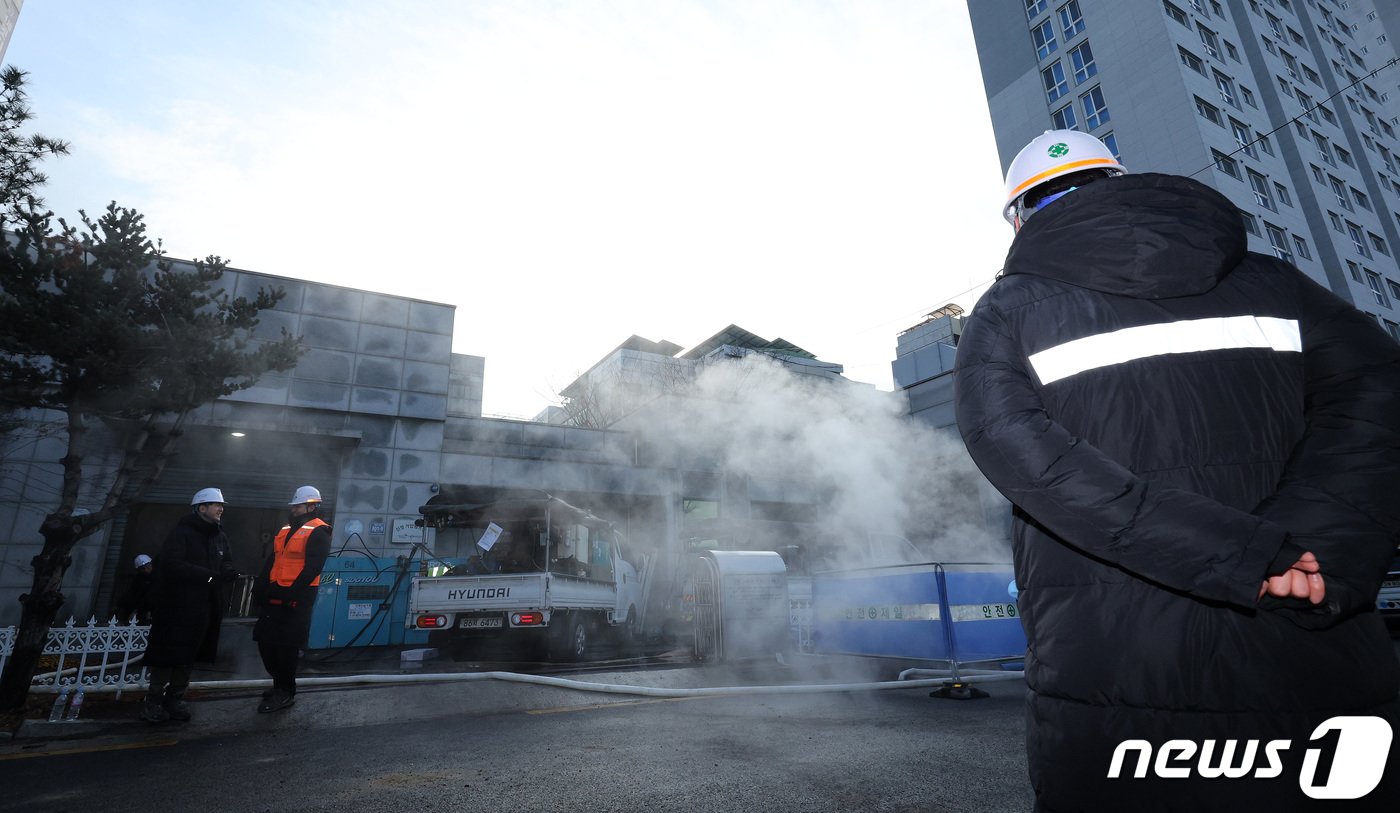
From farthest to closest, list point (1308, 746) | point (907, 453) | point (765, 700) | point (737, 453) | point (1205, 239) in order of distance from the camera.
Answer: point (737, 453) → point (907, 453) → point (765, 700) → point (1205, 239) → point (1308, 746)

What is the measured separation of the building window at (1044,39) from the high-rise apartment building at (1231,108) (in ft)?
0.24

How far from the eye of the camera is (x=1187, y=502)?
1.15 m

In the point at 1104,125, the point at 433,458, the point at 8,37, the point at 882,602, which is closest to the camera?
the point at 882,602

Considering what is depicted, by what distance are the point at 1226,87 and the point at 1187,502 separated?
133 ft

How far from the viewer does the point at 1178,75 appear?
27859 mm

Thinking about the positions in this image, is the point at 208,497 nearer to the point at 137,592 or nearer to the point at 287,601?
the point at 287,601

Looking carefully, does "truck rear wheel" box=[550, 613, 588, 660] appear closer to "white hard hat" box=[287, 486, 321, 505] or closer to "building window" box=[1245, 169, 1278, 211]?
"white hard hat" box=[287, 486, 321, 505]

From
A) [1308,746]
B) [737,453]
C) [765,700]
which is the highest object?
[737,453]

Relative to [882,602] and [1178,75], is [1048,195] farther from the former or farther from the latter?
[1178,75]

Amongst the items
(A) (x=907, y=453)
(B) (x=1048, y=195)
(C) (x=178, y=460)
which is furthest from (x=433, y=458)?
(B) (x=1048, y=195)

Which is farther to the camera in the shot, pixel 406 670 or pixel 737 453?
pixel 737 453

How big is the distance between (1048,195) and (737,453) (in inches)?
782

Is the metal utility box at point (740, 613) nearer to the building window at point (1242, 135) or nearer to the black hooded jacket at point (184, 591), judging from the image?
the black hooded jacket at point (184, 591)

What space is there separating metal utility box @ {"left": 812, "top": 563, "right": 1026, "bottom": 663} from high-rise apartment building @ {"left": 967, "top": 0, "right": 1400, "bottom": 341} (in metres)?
27.5
